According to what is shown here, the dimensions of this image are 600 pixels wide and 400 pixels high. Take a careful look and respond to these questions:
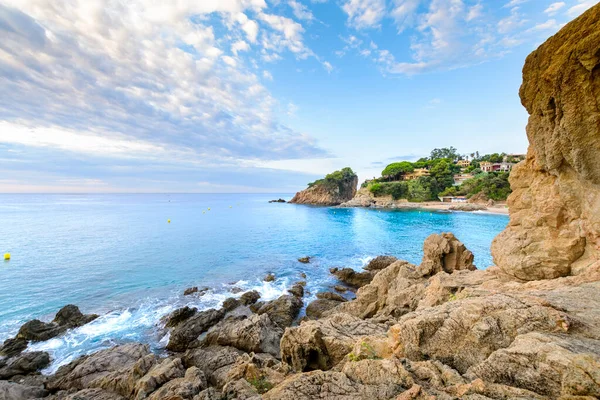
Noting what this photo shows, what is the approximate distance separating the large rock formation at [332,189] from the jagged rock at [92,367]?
390 feet

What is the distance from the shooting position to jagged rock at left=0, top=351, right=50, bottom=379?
39.9 feet

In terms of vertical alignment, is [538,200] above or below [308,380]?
above

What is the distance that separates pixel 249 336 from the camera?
12633 millimetres

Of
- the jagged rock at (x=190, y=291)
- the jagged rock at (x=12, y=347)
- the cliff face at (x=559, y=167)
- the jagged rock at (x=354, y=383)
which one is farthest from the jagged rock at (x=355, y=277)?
the jagged rock at (x=12, y=347)

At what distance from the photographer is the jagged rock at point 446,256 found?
17.2 metres

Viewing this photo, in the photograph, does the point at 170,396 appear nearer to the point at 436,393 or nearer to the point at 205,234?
the point at 436,393

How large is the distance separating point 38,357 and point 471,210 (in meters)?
89.6

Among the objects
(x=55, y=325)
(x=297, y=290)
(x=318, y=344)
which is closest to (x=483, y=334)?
(x=318, y=344)

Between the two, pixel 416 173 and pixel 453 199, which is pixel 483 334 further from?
pixel 416 173

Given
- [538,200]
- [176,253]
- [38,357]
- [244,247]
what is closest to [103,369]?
[38,357]

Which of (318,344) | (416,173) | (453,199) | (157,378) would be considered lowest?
(157,378)

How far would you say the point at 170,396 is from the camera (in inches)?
283

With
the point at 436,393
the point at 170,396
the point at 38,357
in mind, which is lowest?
the point at 38,357

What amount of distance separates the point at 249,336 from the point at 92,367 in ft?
22.4
